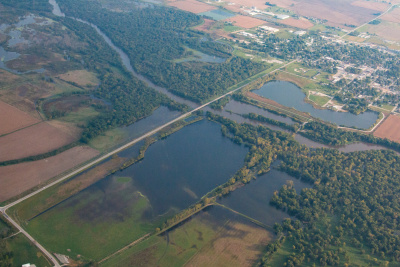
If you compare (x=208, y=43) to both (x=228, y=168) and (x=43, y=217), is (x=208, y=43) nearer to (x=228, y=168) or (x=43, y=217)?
(x=228, y=168)

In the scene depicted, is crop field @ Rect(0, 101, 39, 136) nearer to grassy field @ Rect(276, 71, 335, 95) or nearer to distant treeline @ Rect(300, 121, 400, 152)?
distant treeline @ Rect(300, 121, 400, 152)

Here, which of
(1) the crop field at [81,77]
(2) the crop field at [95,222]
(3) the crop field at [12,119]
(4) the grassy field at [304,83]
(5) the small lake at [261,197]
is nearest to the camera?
(2) the crop field at [95,222]

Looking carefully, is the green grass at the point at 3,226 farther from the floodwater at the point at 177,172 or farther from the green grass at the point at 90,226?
the floodwater at the point at 177,172

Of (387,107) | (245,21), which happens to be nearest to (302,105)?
(387,107)

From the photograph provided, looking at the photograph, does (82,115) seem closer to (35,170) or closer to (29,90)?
(29,90)

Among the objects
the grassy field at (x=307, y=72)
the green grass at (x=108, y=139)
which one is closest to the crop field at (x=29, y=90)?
the green grass at (x=108, y=139)

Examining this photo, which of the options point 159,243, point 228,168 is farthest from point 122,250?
point 228,168
